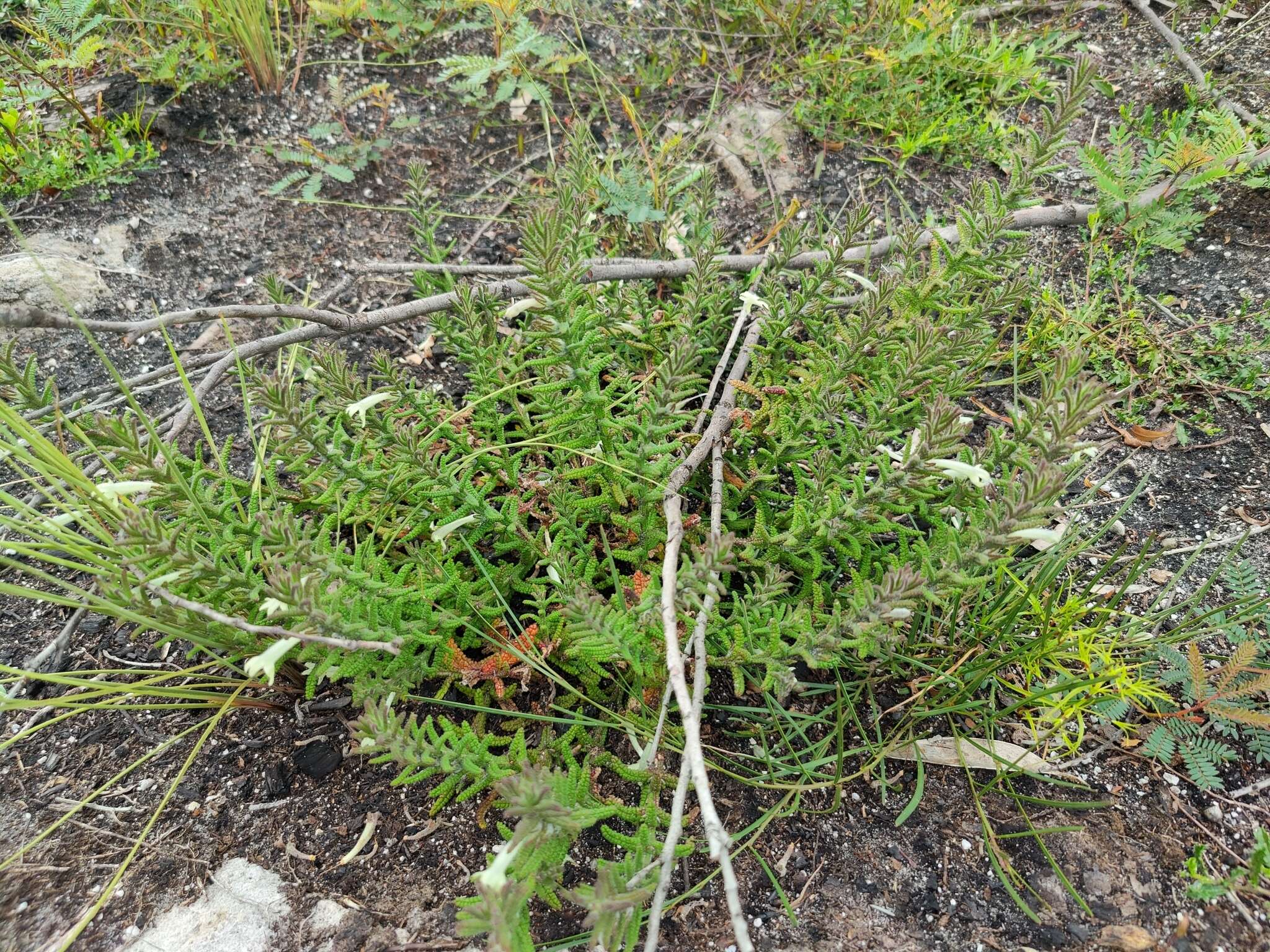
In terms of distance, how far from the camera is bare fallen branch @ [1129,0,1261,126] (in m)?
3.48

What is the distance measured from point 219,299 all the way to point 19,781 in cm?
199

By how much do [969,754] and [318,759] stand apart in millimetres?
1910

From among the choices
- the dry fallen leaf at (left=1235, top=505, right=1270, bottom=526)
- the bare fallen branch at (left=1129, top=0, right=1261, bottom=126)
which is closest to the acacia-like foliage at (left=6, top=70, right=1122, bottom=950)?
the dry fallen leaf at (left=1235, top=505, right=1270, bottom=526)

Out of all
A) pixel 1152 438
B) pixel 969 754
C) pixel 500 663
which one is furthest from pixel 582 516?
pixel 1152 438

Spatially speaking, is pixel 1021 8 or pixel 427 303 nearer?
pixel 427 303

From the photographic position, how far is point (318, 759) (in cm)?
228

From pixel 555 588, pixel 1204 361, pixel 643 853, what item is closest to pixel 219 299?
pixel 555 588

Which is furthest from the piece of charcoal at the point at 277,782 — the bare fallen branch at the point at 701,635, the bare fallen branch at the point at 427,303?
the bare fallen branch at the point at 701,635

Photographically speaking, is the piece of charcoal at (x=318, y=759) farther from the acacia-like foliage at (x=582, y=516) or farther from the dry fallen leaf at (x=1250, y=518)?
the dry fallen leaf at (x=1250, y=518)

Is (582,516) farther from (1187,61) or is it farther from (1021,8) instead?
(1021,8)

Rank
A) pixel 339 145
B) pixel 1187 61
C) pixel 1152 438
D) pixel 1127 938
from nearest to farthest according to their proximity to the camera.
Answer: pixel 1127 938
pixel 1152 438
pixel 1187 61
pixel 339 145

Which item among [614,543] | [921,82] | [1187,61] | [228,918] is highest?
[921,82]

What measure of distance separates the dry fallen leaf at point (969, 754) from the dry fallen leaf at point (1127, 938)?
40cm

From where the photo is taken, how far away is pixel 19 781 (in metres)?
2.19
